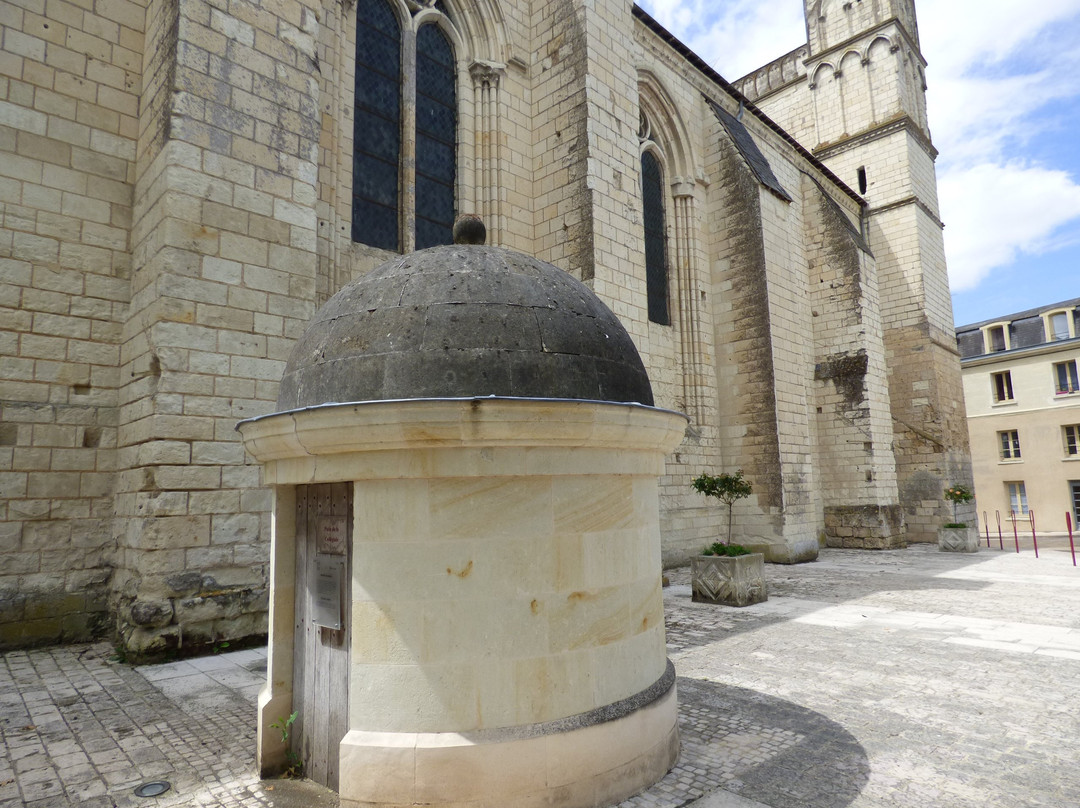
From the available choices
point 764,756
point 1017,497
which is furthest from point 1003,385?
point 764,756

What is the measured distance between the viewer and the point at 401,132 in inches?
382

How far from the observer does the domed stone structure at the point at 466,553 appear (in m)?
2.65

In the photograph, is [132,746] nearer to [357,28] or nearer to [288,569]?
[288,569]

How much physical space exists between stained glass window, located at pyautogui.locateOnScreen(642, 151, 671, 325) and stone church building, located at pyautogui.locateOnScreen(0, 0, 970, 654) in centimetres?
7

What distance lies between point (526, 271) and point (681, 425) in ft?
4.07

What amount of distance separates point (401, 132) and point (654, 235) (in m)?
6.44

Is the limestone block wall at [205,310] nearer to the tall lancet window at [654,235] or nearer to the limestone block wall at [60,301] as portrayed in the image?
the limestone block wall at [60,301]

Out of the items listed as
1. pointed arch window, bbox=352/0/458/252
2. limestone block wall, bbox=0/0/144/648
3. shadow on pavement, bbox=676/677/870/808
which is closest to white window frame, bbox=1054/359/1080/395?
pointed arch window, bbox=352/0/458/252

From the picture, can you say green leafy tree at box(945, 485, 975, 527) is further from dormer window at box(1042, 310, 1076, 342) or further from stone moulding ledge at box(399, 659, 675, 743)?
stone moulding ledge at box(399, 659, 675, 743)

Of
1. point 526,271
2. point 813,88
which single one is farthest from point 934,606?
point 813,88

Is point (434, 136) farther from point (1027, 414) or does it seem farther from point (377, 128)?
point (1027, 414)

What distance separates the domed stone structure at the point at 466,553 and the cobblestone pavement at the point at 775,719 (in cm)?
47

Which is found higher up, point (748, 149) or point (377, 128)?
point (748, 149)

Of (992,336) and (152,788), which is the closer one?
(152,788)
